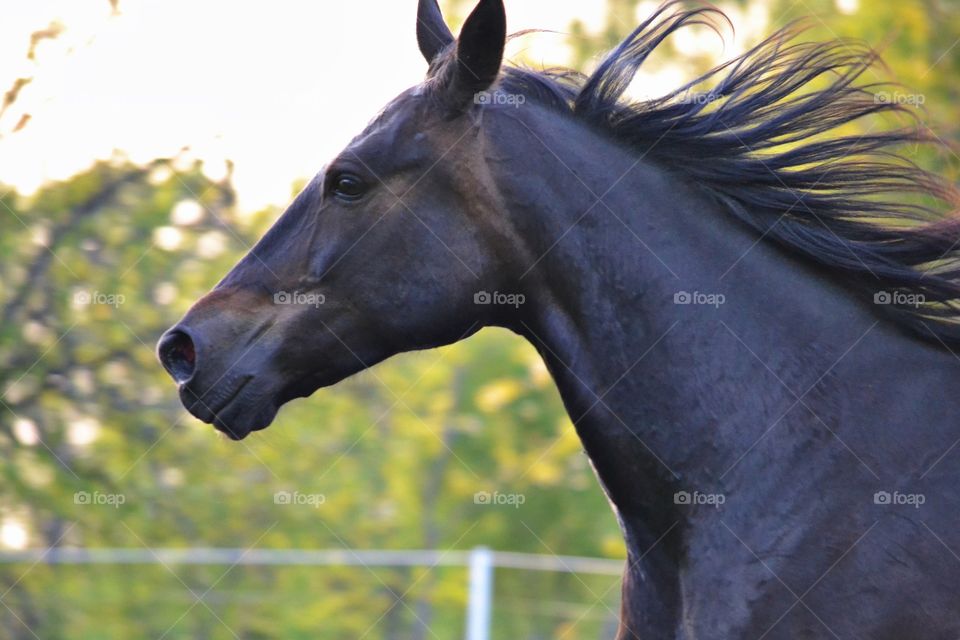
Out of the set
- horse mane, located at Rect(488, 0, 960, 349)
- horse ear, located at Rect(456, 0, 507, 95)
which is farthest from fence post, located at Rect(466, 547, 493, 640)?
horse ear, located at Rect(456, 0, 507, 95)

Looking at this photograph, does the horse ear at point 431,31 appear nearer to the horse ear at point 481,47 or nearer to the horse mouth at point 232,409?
the horse ear at point 481,47

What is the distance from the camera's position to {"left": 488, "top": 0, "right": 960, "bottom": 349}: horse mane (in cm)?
266

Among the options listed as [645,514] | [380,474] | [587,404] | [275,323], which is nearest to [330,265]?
[275,323]

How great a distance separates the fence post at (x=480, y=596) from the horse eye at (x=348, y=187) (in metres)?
4.30

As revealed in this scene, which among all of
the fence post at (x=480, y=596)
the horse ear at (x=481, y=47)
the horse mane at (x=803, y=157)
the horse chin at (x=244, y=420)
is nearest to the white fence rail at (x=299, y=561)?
the fence post at (x=480, y=596)

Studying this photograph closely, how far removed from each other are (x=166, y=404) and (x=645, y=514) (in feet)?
14.8

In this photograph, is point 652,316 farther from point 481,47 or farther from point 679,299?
point 481,47

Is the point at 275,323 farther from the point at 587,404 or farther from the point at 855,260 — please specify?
the point at 855,260

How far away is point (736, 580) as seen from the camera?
94.3 inches

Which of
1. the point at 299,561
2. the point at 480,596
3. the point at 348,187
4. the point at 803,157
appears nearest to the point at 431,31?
the point at 348,187

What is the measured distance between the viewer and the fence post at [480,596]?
21.7 ft

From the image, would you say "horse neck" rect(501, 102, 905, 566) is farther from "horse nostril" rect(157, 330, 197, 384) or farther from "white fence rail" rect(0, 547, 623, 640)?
"white fence rail" rect(0, 547, 623, 640)

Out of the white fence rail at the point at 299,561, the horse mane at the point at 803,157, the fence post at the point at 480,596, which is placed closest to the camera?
the horse mane at the point at 803,157

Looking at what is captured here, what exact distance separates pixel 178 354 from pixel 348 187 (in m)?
0.57
